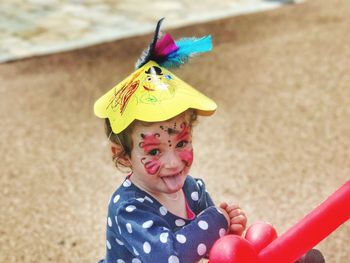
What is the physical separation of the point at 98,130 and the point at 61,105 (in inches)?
19.6

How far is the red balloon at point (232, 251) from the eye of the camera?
1912 millimetres

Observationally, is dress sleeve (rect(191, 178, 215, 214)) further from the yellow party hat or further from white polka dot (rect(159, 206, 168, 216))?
the yellow party hat

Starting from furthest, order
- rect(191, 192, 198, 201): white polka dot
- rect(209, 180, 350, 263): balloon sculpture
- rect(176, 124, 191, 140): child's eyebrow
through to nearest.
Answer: rect(191, 192, 198, 201): white polka dot < rect(176, 124, 191, 140): child's eyebrow < rect(209, 180, 350, 263): balloon sculpture

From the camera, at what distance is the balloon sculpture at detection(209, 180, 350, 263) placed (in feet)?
6.24

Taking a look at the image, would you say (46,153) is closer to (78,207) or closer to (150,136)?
(78,207)

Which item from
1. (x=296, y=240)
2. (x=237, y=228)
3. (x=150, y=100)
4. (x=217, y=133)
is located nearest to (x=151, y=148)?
(x=150, y=100)

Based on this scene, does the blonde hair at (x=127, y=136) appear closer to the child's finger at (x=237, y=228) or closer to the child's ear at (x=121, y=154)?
the child's ear at (x=121, y=154)

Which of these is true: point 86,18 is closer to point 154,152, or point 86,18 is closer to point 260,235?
point 154,152

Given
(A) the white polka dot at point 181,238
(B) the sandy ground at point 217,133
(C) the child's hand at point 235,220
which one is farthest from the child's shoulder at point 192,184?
(B) the sandy ground at point 217,133

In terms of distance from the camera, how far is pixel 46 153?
4297 mm

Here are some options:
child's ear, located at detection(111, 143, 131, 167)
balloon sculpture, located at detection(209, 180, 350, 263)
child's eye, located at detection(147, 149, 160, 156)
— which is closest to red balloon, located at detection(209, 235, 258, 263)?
balloon sculpture, located at detection(209, 180, 350, 263)

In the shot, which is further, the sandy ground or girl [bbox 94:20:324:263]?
the sandy ground

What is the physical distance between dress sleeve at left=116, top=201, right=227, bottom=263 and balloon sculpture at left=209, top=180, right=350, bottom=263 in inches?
3.5

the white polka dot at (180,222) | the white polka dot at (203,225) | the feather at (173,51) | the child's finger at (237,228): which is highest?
the feather at (173,51)
